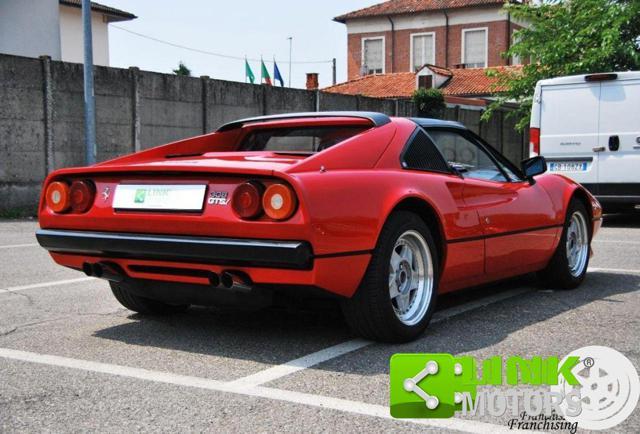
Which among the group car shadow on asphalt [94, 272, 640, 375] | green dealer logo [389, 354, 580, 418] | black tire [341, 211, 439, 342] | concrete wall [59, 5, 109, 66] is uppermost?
concrete wall [59, 5, 109, 66]

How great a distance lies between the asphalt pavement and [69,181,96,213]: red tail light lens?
70 cm

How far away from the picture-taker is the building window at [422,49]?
59.6m

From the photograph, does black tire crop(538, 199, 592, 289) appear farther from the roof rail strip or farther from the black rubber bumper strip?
the black rubber bumper strip

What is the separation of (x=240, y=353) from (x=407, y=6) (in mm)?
58752

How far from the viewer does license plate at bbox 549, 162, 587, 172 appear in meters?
12.4

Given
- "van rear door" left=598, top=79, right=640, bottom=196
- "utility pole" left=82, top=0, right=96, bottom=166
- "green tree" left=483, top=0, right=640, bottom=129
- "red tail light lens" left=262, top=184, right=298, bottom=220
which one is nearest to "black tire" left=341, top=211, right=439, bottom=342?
"red tail light lens" left=262, top=184, right=298, bottom=220

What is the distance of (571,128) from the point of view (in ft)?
40.4

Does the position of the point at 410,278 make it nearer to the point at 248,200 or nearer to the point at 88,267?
the point at 248,200

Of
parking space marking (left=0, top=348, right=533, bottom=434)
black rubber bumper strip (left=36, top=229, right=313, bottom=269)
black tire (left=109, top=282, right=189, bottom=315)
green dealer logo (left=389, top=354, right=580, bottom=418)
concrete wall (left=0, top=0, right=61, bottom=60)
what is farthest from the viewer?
concrete wall (left=0, top=0, right=61, bottom=60)

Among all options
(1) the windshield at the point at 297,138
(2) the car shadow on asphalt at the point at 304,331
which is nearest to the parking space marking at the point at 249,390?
(2) the car shadow on asphalt at the point at 304,331

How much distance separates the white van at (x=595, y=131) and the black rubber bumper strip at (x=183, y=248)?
368 inches

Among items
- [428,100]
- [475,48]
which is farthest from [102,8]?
[475,48]

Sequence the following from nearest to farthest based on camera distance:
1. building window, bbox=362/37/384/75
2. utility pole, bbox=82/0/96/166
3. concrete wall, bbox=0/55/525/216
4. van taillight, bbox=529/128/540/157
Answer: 1. van taillight, bbox=529/128/540/157
2. concrete wall, bbox=0/55/525/216
3. utility pole, bbox=82/0/96/166
4. building window, bbox=362/37/384/75

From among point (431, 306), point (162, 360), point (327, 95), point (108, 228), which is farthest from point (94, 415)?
point (327, 95)
